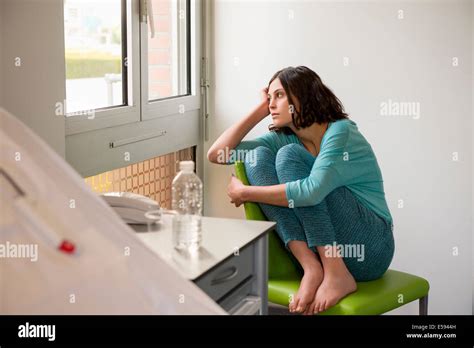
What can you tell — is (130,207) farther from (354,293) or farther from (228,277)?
(354,293)

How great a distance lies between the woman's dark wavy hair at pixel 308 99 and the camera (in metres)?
2.21

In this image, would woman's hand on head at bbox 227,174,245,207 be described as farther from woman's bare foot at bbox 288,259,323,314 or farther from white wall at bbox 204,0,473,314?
white wall at bbox 204,0,473,314

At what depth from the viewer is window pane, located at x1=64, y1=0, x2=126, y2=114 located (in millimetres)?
2186

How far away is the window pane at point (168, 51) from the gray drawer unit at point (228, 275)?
48.3 inches

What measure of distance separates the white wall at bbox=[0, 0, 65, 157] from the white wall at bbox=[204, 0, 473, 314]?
107cm

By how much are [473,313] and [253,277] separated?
135 centimetres

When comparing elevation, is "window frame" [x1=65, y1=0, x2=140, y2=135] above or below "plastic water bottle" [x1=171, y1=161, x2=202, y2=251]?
above

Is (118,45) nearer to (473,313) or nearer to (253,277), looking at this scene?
(253,277)

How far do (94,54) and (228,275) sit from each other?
1055 millimetres

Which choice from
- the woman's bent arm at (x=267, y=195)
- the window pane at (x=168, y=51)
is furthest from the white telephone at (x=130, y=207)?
the window pane at (x=168, y=51)

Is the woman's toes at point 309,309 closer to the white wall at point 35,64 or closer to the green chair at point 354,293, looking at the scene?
the green chair at point 354,293

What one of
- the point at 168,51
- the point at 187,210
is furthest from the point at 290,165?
the point at 168,51

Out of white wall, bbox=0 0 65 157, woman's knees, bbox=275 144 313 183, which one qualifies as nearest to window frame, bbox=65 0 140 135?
white wall, bbox=0 0 65 157

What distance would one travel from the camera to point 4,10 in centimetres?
176
